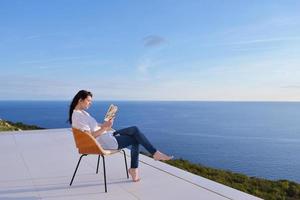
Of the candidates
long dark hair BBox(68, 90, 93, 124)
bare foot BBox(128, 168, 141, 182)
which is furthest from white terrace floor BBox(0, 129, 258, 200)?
long dark hair BBox(68, 90, 93, 124)

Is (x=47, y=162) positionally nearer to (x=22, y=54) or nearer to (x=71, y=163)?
(x=71, y=163)

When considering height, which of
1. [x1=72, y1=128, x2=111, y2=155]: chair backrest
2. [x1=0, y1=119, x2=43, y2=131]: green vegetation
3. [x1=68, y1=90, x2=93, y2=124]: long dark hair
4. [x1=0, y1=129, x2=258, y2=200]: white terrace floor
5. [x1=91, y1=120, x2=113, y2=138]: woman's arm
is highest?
[x1=68, y1=90, x2=93, y2=124]: long dark hair

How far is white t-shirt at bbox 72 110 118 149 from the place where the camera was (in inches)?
165

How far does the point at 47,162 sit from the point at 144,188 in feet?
6.27

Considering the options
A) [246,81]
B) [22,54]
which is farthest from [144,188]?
[246,81]

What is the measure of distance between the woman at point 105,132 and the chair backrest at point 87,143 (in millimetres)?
67

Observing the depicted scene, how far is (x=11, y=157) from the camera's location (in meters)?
6.04

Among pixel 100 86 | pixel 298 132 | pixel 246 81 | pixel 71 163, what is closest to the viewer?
pixel 71 163

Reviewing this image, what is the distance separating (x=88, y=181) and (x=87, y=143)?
559 mm

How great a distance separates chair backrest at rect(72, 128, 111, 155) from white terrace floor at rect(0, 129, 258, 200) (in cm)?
36

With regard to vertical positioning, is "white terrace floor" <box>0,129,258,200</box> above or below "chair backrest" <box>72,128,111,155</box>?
below

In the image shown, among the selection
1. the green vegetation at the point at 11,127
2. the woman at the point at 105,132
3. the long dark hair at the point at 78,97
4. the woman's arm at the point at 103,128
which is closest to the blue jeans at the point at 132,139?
the woman at the point at 105,132

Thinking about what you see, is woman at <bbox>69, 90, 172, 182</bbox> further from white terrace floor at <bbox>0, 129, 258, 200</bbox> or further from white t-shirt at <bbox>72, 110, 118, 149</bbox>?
white terrace floor at <bbox>0, 129, 258, 200</bbox>

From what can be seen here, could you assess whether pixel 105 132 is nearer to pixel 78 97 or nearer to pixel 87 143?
pixel 87 143
